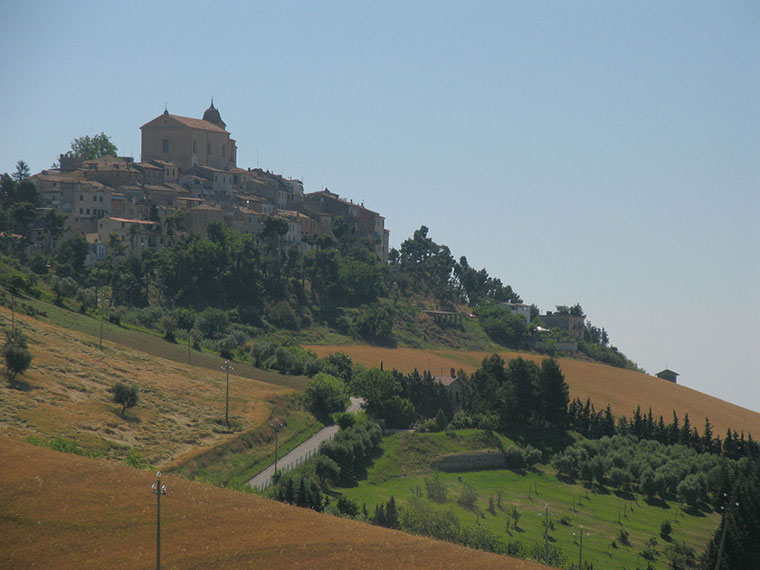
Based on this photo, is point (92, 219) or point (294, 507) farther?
point (92, 219)

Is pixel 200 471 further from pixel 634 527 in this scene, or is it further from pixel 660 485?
pixel 660 485

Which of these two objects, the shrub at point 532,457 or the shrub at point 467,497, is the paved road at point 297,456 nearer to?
the shrub at point 467,497

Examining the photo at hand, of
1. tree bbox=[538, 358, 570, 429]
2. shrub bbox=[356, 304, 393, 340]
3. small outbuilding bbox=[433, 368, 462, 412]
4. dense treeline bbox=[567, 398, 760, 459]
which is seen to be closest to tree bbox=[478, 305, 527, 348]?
shrub bbox=[356, 304, 393, 340]

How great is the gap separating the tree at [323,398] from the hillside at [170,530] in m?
33.7

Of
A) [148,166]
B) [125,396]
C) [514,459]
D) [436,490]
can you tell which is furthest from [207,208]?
[436,490]

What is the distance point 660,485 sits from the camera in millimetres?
72188

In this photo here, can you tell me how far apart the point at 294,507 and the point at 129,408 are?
25173 mm

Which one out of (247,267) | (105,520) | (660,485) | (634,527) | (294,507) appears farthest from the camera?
(247,267)

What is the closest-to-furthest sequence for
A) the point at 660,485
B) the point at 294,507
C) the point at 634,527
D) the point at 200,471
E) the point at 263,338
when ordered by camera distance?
the point at 294,507 < the point at 200,471 < the point at 634,527 < the point at 660,485 < the point at 263,338

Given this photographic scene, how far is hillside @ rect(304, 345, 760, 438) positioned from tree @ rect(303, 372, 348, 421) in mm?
22555

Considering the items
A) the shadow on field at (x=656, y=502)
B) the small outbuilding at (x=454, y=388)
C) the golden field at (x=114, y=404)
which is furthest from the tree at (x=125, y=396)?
the shadow on field at (x=656, y=502)

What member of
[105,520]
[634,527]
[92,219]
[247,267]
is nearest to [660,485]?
[634,527]

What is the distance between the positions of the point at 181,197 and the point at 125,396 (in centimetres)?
7028

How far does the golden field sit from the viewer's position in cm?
5709
